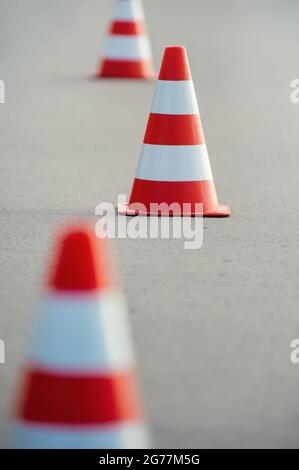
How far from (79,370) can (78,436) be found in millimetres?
173

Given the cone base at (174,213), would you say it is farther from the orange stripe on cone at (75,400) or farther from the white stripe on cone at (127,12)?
the white stripe on cone at (127,12)

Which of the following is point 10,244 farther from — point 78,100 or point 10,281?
point 78,100

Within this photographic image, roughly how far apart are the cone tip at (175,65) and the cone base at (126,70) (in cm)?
751

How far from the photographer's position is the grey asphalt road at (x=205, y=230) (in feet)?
15.9

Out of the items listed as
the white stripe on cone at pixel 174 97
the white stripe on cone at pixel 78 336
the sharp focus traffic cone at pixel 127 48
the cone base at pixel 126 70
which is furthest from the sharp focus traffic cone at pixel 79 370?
the cone base at pixel 126 70

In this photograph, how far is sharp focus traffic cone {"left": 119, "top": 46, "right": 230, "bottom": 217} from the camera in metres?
7.88

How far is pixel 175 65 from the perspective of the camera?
792 cm

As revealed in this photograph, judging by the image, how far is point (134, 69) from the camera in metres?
15.5

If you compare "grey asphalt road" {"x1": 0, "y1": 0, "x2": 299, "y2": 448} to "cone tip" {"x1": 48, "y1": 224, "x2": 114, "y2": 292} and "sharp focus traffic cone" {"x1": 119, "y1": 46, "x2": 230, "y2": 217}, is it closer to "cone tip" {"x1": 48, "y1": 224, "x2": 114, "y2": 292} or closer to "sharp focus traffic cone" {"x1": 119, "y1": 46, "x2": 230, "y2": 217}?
"sharp focus traffic cone" {"x1": 119, "y1": 46, "x2": 230, "y2": 217}

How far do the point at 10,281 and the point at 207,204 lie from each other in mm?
1821

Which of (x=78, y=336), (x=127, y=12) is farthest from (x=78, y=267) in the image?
(x=127, y=12)

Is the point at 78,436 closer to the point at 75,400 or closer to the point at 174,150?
the point at 75,400

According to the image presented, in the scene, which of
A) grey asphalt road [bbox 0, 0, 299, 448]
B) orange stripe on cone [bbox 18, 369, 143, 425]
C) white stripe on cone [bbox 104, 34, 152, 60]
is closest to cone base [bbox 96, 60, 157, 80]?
white stripe on cone [bbox 104, 34, 152, 60]
